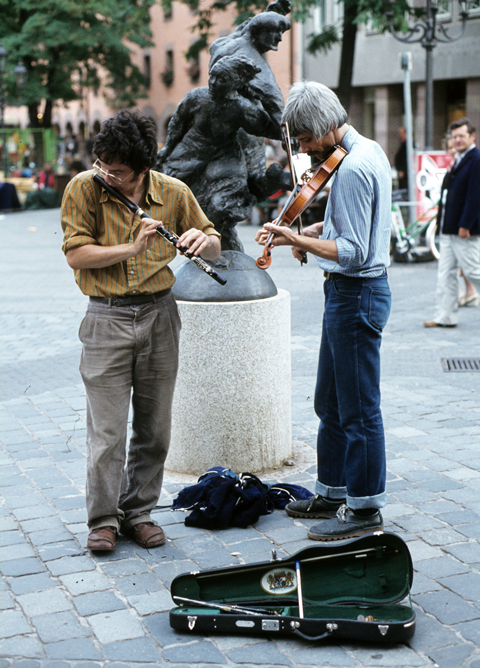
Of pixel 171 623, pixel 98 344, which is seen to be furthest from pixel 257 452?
pixel 171 623

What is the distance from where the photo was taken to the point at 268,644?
326 centimetres

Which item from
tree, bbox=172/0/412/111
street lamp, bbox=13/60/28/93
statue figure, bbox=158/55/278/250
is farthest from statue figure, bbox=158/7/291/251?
street lamp, bbox=13/60/28/93

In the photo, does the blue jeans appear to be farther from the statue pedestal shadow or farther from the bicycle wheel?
the bicycle wheel

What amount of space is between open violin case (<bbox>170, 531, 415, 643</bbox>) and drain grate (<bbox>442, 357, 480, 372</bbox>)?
13.6 feet

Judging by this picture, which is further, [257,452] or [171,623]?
[257,452]

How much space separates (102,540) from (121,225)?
1.38m

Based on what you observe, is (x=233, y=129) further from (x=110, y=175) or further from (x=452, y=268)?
(x=452, y=268)

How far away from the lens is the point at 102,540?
3.99m

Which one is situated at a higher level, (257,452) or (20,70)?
(20,70)

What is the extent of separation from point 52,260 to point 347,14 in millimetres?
8258

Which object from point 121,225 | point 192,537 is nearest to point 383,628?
point 192,537

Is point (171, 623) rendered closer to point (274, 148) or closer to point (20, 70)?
point (274, 148)

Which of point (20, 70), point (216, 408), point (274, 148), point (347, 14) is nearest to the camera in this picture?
point (216, 408)

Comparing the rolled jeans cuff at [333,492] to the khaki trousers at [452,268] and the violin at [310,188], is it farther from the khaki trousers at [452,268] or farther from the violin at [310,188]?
the khaki trousers at [452,268]
